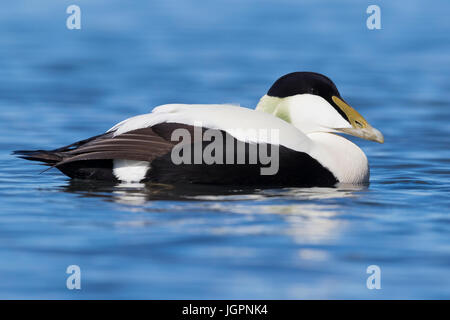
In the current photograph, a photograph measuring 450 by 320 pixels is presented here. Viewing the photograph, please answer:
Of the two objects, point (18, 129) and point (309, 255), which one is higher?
point (18, 129)

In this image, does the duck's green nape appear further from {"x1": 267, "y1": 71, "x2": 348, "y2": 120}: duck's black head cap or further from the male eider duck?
the male eider duck

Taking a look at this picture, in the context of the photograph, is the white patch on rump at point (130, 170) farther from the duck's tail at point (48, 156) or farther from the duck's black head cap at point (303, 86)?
the duck's black head cap at point (303, 86)

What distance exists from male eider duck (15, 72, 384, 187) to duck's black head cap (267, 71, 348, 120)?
29 cm

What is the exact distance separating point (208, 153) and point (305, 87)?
2.80ft

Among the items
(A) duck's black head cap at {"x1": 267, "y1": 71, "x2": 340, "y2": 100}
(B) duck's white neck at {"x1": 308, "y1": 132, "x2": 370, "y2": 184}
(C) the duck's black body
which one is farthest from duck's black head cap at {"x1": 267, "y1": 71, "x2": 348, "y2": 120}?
(C) the duck's black body

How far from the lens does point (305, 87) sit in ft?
19.8

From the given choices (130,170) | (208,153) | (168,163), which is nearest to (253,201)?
(208,153)

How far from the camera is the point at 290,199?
537cm

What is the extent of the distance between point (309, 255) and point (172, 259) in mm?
590

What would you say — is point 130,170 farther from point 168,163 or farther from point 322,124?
point 322,124

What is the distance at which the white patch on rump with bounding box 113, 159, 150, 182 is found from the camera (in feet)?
18.5

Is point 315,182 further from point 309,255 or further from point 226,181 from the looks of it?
point 309,255

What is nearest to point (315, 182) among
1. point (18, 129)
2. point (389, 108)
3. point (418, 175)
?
point (418, 175)

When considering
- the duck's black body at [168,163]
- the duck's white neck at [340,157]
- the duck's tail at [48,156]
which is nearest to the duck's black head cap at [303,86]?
the duck's white neck at [340,157]
